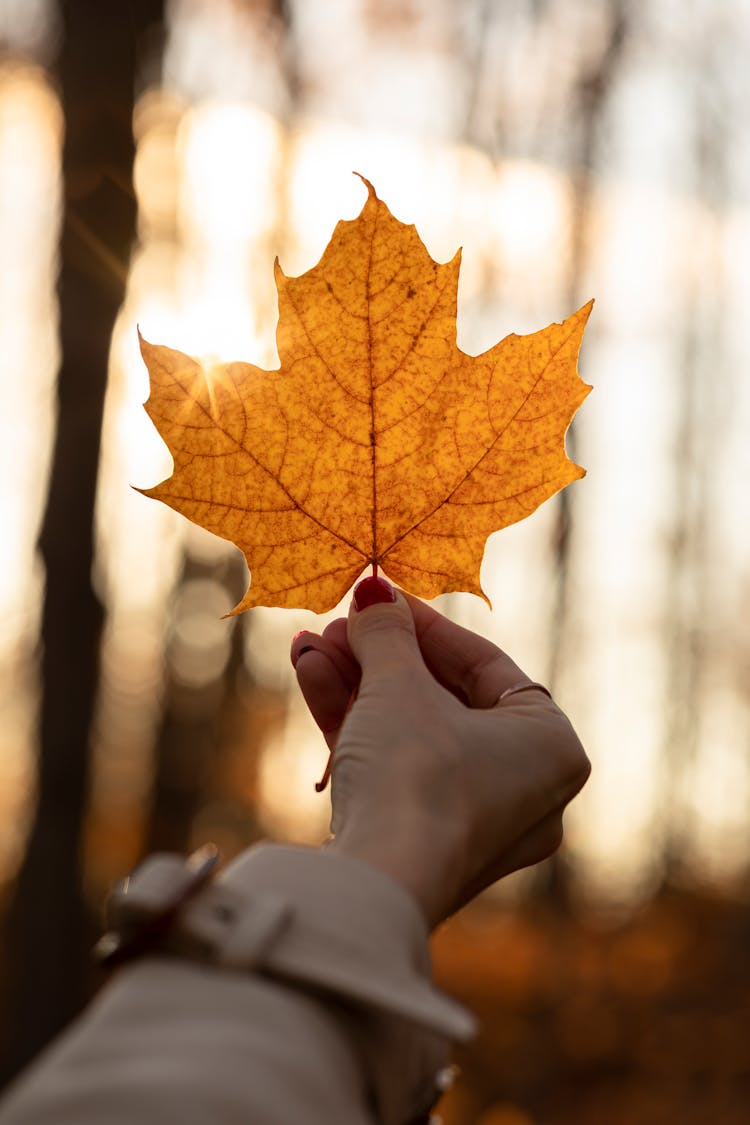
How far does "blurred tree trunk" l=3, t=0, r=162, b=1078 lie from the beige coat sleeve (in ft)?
16.9

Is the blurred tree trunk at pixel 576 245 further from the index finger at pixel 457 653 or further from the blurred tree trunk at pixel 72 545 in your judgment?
the index finger at pixel 457 653

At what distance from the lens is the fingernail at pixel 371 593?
1.71 metres

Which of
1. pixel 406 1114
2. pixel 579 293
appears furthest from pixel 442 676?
pixel 579 293

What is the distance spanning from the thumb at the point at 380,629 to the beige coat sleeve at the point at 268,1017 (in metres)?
0.44

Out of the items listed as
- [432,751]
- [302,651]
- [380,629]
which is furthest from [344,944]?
[302,651]

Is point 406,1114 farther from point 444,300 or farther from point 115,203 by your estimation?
point 115,203

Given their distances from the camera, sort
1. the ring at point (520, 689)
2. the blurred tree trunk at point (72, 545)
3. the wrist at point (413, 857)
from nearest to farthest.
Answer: the wrist at point (413, 857)
the ring at point (520, 689)
the blurred tree trunk at point (72, 545)

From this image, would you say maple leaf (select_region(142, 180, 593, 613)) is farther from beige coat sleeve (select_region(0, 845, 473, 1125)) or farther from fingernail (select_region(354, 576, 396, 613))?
beige coat sleeve (select_region(0, 845, 473, 1125))

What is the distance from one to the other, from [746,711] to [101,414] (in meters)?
13.4

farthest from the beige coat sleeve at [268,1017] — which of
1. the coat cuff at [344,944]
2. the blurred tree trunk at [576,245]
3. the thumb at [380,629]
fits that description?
the blurred tree trunk at [576,245]

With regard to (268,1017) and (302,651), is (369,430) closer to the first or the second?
(302,651)

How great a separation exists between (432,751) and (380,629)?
0.30 meters

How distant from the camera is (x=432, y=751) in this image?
139cm

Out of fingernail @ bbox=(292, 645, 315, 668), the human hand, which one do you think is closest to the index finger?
the human hand
